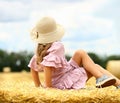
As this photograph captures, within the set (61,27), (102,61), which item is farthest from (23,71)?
(61,27)

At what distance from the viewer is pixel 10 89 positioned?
2525 mm

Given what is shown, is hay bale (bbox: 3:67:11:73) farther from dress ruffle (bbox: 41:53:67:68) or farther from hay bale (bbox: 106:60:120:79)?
dress ruffle (bbox: 41:53:67:68)

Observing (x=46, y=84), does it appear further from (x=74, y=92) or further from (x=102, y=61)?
(x=102, y=61)

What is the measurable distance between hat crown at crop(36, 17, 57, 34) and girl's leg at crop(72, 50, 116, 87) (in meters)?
0.20

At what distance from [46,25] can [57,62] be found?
0.74 feet

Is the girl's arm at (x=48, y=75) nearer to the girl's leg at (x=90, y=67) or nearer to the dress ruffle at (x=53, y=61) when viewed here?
the dress ruffle at (x=53, y=61)

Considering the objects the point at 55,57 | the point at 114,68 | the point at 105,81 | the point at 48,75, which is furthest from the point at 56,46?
the point at 114,68

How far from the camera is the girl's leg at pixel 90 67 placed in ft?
8.96

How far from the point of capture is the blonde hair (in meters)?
2.87

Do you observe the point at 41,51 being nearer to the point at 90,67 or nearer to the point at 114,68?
the point at 90,67

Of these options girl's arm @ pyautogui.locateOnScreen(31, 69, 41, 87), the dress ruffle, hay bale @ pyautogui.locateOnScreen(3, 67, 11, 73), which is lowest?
hay bale @ pyautogui.locateOnScreen(3, 67, 11, 73)

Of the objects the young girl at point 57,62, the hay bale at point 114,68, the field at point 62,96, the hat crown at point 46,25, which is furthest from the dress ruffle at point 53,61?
the hay bale at point 114,68

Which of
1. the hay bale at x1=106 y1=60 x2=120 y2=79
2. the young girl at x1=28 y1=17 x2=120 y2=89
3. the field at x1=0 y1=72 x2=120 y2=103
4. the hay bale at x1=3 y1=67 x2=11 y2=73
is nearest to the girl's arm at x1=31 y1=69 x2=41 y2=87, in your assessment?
the young girl at x1=28 y1=17 x2=120 y2=89

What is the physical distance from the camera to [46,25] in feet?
9.46
